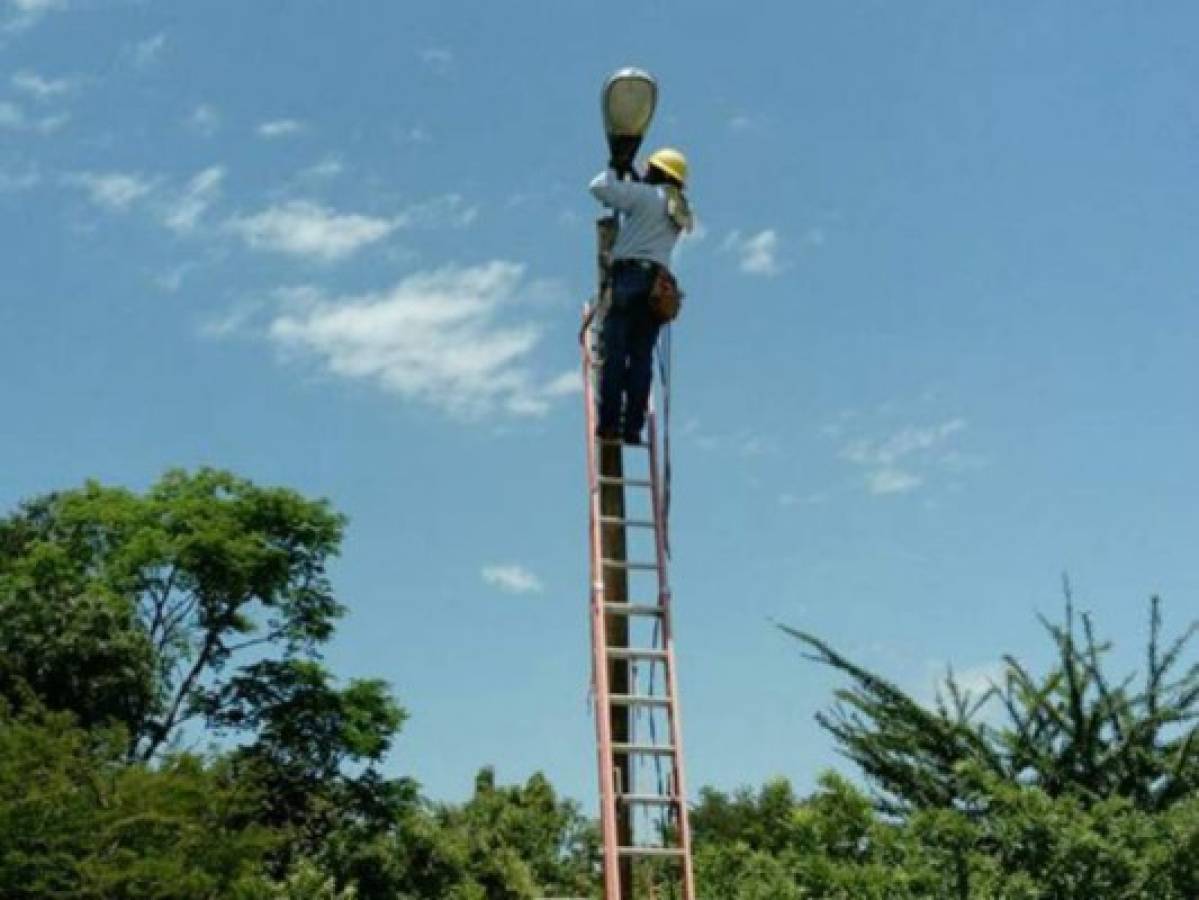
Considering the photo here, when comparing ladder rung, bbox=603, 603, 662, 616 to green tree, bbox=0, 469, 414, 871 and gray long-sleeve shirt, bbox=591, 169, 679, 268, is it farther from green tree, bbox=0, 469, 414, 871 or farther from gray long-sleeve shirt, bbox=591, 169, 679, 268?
green tree, bbox=0, 469, 414, 871

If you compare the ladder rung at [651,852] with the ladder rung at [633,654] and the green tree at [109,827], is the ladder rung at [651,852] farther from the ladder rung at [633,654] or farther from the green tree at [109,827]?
the green tree at [109,827]

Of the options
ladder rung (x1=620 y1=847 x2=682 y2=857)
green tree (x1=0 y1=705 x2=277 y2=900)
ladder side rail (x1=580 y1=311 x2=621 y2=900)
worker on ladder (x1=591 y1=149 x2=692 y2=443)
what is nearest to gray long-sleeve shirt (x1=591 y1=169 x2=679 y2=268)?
worker on ladder (x1=591 y1=149 x2=692 y2=443)

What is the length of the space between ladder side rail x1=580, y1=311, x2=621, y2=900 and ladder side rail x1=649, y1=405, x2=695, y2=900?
0.95ft

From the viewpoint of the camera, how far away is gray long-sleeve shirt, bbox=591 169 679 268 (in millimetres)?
8031

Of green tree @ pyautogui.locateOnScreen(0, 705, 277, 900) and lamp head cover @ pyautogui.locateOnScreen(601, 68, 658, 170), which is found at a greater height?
green tree @ pyautogui.locateOnScreen(0, 705, 277, 900)

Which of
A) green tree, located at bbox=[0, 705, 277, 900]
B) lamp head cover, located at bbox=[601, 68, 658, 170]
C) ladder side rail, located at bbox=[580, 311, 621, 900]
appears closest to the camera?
ladder side rail, located at bbox=[580, 311, 621, 900]

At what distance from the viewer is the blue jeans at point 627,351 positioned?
8055 millimetres

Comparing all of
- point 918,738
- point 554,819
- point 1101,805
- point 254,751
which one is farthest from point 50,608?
point 1101,805

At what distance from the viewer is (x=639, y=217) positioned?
8070mm

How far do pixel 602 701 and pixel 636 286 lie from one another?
2121mm

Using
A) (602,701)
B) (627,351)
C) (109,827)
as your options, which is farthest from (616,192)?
(109,827)

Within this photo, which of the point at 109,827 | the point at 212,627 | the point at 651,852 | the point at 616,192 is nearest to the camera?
the point at 651,852

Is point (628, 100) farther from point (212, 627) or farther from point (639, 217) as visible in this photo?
point (212, 627)

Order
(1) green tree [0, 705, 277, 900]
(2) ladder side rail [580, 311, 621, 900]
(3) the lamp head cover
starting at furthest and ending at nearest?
(1) green tree [0, 705, 277, 900] < (3) the lamp head cover < (2) ladder side rail [580, 311, 621, 900]
